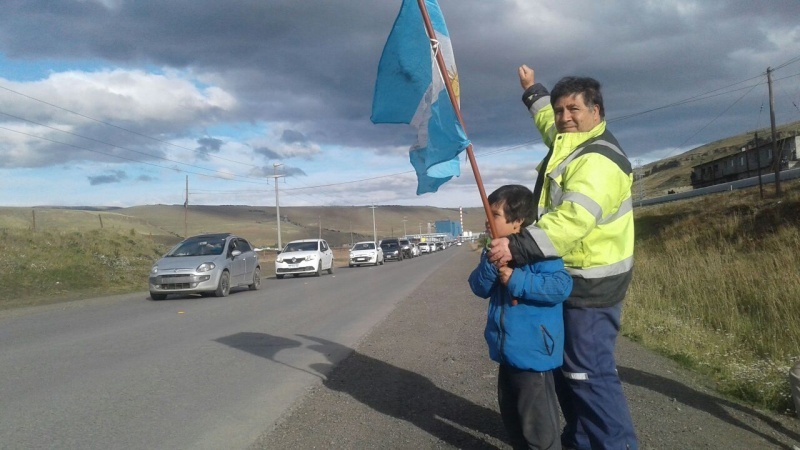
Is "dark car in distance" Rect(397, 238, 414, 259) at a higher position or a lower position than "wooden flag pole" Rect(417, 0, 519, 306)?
lower

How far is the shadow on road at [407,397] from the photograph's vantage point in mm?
4586

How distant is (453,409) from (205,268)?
1242 cm

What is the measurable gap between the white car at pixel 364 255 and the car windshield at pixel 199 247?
21.8 metres

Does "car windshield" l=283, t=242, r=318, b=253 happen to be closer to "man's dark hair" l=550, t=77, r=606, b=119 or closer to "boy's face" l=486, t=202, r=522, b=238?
"boy's face" l=486, t=202, r=522, b=238

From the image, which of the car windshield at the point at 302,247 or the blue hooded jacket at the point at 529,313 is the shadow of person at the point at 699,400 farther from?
the car windshield at the point at 302,247

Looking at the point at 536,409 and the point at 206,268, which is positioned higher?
the point at 206,268

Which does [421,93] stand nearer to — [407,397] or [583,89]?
[583,89]

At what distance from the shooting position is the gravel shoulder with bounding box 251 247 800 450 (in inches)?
172

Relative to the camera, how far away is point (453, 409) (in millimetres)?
5137

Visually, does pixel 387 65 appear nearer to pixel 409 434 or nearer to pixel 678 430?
pixel 409 434

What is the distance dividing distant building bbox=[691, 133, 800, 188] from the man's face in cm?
5676

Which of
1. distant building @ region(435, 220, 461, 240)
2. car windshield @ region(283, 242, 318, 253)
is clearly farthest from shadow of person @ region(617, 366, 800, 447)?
distant building @ region(435, 220, 461, 240)

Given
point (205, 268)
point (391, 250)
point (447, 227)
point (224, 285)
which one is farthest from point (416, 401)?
point (447, 227)

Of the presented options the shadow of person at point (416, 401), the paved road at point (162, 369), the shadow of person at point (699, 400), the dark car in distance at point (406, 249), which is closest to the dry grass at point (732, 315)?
the shadow of person at point (699, 400)
